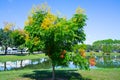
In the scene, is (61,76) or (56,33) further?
(61,76)

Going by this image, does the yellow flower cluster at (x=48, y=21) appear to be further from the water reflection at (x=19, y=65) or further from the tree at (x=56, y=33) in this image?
the water reflection at (x=19, y=65)

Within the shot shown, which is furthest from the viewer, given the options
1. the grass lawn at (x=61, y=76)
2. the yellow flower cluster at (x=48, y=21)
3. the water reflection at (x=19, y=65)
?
the water reflection at (x=19, y=65)

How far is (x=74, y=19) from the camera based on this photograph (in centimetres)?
2269

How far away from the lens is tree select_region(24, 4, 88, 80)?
68.8 feet

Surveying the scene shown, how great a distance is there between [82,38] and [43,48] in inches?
147

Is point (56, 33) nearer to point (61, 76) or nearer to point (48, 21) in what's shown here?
point (48, 21)

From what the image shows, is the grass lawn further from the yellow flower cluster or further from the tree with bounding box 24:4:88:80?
the yellow flower cluster

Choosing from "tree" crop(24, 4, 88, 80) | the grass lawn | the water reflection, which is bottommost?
the grass lawn

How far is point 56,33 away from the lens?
20938mm

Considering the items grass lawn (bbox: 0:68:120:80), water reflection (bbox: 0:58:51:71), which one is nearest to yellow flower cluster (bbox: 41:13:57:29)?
grass lawn (bbox: 0:68:120:80)

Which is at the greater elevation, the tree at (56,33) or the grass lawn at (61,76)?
the tree at (56,33)

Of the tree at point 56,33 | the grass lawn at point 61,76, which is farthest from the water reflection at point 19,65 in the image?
the tree at point 56,33

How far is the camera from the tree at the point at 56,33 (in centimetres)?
2098

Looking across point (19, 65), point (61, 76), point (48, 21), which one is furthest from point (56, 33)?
point (19, 65)
